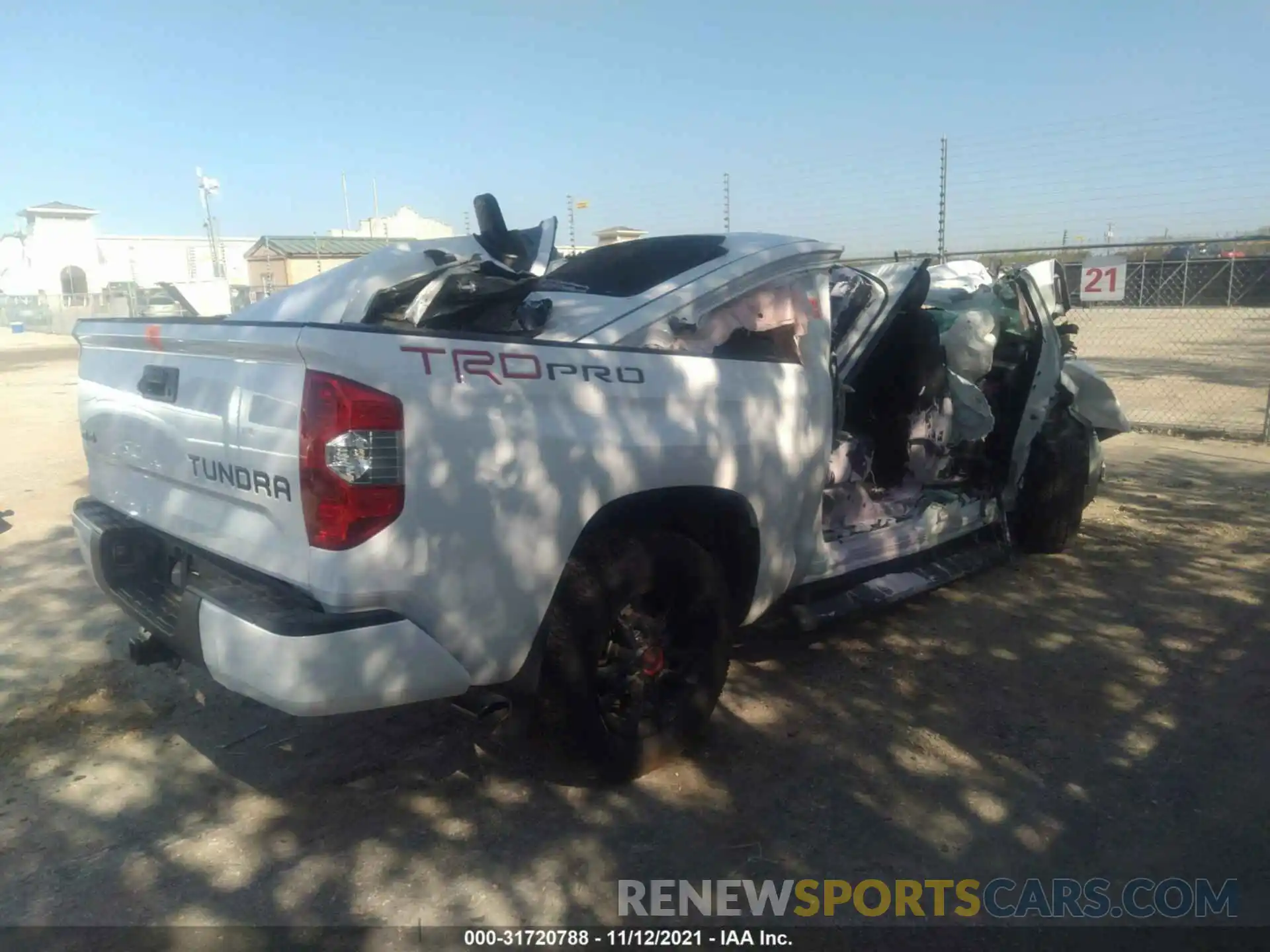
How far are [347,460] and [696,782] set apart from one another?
1851 millimetres

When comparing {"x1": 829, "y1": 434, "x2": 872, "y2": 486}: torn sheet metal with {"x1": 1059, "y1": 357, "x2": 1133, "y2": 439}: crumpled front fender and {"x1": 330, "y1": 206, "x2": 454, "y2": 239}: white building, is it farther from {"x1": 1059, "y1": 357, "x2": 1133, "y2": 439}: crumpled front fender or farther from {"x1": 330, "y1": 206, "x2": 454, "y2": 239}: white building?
{"x1": 330, "y1": 206, "x2": 454, "y2": 239}: white building

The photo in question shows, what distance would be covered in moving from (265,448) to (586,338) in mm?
1181

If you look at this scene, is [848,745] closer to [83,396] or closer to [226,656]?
[226,656]

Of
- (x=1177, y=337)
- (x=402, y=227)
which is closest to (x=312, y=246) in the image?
(x=402, y=227)

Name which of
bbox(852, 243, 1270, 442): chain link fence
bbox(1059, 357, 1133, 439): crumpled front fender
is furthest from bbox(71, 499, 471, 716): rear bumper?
bbox(1059, 357, 1133, 439): crumpled front fender

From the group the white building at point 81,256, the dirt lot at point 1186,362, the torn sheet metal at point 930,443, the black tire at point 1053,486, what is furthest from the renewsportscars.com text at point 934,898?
the white building at point 81,256

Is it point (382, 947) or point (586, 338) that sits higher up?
point (586, 338)

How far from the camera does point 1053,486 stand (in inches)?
238

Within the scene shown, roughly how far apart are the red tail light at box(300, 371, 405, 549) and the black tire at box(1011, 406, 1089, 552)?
4.68 metres

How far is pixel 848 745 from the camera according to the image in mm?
3828

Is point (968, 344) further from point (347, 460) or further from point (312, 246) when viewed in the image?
point (312, 246)

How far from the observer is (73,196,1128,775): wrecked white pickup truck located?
2623 mm

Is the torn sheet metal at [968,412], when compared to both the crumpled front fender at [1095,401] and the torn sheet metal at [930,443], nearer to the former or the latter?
the torn sheet metal at [930,443]

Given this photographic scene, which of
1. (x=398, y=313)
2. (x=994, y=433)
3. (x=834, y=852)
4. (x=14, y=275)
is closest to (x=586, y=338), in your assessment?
(x=398, y=313)
